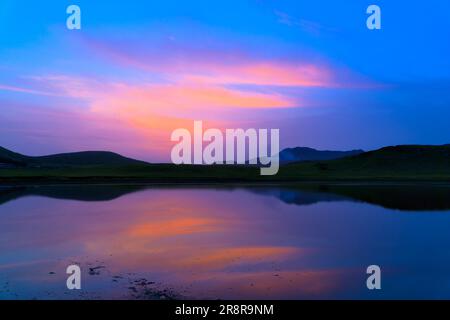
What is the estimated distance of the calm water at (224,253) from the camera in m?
8.95

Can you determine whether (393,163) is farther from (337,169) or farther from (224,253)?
(224,253)

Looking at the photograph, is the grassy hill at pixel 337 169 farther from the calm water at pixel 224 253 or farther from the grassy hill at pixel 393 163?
the calm water at pixel 224 253

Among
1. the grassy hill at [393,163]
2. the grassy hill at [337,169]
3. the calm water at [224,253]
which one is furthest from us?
the grassy hill at [393,163]

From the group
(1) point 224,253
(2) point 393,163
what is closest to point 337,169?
(2) point 393,163

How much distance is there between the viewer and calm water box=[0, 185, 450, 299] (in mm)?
8953

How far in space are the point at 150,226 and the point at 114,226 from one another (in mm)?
1421

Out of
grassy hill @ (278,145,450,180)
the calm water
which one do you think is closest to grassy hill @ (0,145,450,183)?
grassy hill @ (278,145,450,180)

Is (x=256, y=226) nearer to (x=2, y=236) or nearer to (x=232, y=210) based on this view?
(x=232, y=210)

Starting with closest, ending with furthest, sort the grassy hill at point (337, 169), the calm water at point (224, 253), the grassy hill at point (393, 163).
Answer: the calm water at point (224, 253) < the grassy hill at point (337, 169) < the grassy hill at point (393, 163)

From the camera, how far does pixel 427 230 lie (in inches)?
650

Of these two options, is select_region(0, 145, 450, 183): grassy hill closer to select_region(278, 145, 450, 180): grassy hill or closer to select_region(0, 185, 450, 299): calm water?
select_region(278, 145, 450, 180): grassy hill

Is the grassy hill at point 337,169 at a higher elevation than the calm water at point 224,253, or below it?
higher

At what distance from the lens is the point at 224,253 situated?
494 inches

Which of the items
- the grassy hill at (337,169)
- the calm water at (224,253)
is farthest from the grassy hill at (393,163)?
the calm water at (224,253)
